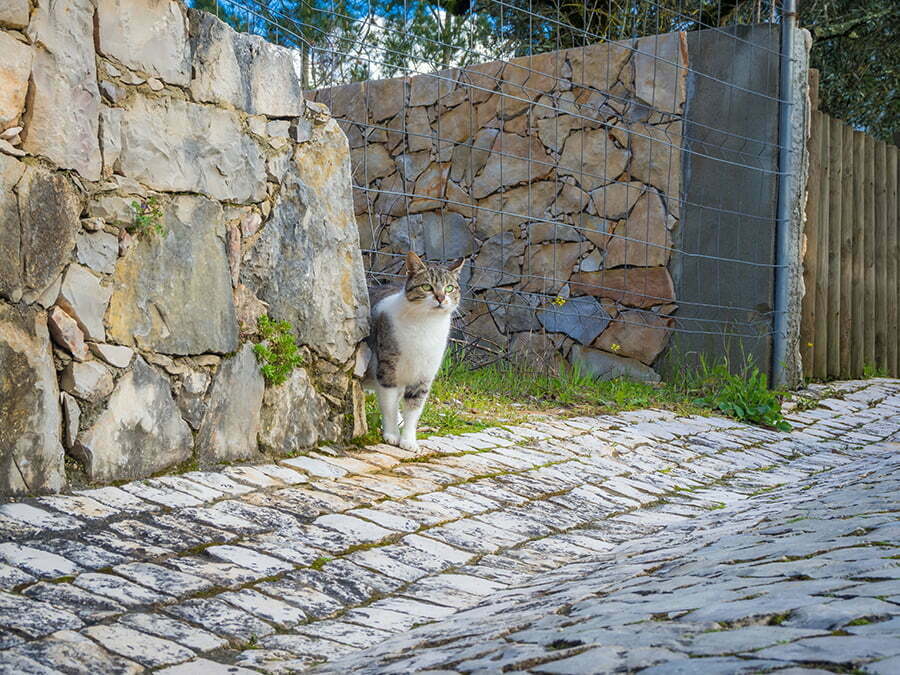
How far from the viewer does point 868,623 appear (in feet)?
6.64

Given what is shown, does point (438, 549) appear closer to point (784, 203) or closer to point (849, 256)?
point (784, 203)

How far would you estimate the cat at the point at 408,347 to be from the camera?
5172 mm

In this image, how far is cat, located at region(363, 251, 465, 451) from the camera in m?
5.17

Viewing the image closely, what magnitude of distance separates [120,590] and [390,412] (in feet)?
8.06

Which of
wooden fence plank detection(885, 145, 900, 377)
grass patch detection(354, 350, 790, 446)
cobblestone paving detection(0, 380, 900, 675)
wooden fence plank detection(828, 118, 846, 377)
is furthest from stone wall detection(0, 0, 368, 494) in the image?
wooden fence plank detection(885, 145, 900, 377)

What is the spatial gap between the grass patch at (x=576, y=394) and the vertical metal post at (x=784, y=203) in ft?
0.87

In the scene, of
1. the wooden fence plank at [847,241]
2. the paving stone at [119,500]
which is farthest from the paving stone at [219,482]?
A: the wooden fence plank at [847,241]

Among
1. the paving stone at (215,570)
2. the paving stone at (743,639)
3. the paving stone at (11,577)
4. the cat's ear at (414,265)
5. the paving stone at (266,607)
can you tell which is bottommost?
the paving stone at (266,607)

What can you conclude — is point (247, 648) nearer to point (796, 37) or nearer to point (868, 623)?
point (868, 623)

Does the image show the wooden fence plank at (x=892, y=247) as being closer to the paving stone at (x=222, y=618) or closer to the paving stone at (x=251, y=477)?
the paving stone at (x=251, y=477)

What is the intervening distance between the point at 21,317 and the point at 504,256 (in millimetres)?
5616

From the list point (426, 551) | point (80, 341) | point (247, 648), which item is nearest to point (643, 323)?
point (426, 551)

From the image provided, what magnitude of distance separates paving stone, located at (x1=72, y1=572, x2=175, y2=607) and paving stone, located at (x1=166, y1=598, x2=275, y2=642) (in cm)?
8

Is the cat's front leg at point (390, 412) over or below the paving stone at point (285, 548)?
over
